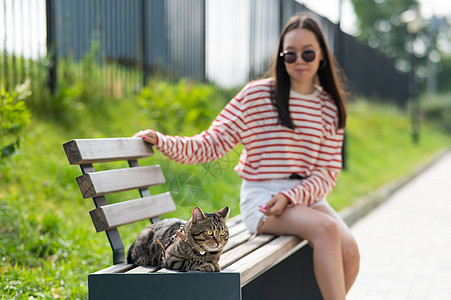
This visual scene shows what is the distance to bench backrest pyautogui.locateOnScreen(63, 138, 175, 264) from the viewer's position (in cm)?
272

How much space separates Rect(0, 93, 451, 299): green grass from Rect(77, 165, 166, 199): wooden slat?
0.55ft

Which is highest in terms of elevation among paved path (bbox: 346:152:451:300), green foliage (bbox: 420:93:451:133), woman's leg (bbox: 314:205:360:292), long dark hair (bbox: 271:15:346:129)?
long dark hair (bbox: 271:15:346:129)

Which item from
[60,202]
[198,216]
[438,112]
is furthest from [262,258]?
[438,112]

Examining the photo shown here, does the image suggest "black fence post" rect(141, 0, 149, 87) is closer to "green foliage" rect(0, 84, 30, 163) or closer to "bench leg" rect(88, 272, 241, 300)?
"green foliage" rect(0, 84, 30, 163)

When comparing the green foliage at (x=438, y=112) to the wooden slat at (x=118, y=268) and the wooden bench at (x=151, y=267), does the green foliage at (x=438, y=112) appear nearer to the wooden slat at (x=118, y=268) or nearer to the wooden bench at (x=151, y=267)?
the wooden bench at (x=151, y=267)

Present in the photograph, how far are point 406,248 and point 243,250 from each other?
3.66m

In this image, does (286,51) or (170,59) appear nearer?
(286,51)

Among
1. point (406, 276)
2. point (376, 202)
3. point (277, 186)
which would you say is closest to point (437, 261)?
point (406, 276)

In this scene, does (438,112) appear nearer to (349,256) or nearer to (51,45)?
(51,45)

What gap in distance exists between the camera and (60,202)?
15.7 feet

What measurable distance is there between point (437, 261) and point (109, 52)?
466 cm

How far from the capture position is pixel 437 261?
5.53m

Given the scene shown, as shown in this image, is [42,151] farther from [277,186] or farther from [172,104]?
[277,186]

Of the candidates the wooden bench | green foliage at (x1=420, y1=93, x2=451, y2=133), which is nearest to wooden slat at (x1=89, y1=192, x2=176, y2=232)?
the wooden bench
